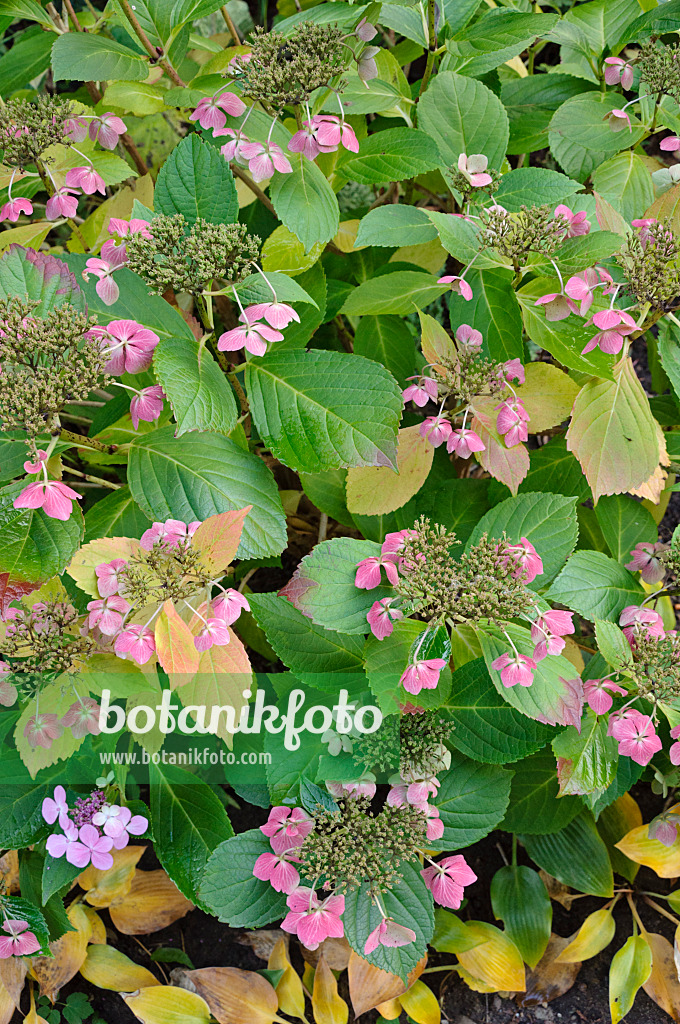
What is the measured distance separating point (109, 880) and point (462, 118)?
1274 mm

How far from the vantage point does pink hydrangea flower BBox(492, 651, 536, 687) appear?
2.85ft

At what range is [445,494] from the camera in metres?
1.17

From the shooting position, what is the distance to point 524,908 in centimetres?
122

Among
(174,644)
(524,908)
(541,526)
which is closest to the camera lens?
(174,644)

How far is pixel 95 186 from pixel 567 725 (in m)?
0.94

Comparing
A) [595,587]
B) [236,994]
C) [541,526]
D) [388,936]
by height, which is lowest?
[236,994]

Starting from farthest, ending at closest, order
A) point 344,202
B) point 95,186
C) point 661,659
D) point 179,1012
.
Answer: point 344,202 < point 179,1012 < point 95,186 < point 661,659

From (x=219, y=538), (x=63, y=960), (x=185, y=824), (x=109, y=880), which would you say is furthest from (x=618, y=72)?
(x=63, y=960)

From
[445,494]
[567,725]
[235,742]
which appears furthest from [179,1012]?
[445,494]

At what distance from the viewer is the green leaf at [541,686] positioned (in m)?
0.89

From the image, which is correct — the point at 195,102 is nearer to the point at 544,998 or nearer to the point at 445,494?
the point at 445,494

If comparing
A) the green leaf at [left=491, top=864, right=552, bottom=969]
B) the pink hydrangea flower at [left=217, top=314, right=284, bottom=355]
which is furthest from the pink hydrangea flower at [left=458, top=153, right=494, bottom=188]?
the green leaf at [left=491, top=864, right=552, bottom=969]

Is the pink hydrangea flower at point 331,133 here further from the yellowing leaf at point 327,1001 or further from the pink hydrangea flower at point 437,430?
the yellowing leaf at point 327,1001

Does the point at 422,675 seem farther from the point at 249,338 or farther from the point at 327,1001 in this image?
the point at 327,1001
